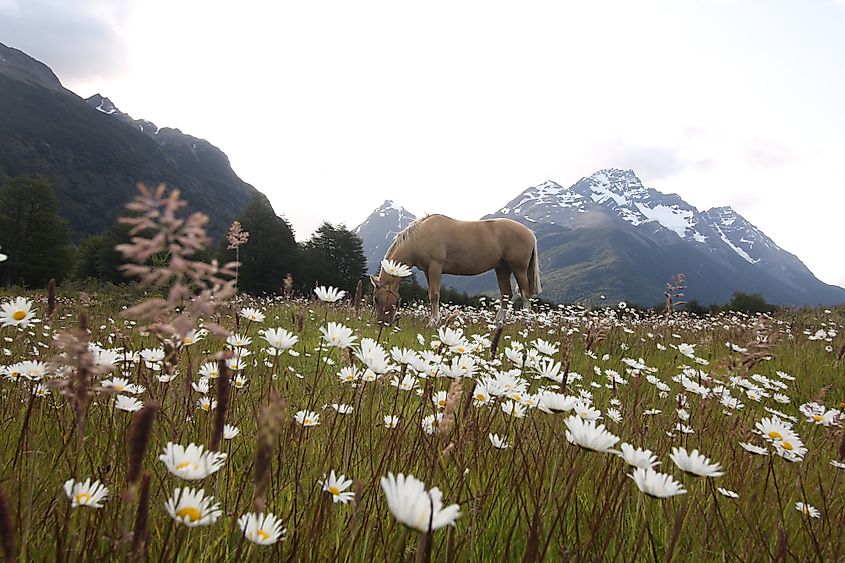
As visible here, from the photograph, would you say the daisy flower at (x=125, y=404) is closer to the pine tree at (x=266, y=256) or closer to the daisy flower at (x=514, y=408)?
the daisy flower at (x=514, y=408)

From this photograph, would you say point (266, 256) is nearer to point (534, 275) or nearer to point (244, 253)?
point (244, 253)

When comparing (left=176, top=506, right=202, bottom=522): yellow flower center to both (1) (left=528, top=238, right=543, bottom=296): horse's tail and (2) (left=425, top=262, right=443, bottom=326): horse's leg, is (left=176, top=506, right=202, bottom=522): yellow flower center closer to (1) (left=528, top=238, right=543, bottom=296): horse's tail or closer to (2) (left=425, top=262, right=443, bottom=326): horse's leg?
(2) (left=425, top=262, right=443, bottom=326): horse's leg

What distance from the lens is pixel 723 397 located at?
356cm

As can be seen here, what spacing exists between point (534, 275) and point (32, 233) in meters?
52.8

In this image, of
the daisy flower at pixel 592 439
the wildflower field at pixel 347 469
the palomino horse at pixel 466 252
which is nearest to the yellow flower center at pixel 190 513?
the wildflower field at pixel 347 469

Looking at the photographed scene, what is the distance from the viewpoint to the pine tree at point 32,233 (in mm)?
46375

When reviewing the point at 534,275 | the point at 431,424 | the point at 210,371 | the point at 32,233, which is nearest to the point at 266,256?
the point at 32,233

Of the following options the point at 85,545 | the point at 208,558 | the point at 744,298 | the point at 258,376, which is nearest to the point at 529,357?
the point at 208,558

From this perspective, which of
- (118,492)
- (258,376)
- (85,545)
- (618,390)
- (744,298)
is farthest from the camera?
(744,298)

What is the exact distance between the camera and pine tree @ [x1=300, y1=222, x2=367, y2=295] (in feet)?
183

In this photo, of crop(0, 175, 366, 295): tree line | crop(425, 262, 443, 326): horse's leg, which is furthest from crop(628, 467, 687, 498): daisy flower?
crop(0, 175, 366, 295): tree line

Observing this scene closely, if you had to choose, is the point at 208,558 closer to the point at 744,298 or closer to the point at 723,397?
the point at 723,397

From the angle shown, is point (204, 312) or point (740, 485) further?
point (740, 485)

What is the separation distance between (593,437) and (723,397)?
260 cm
